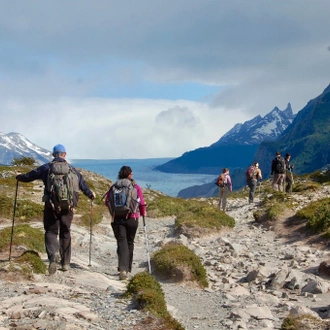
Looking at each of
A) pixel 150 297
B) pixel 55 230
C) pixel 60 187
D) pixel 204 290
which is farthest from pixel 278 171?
pixel 150 297

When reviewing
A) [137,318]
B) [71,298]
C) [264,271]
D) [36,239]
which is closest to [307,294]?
[264,271]

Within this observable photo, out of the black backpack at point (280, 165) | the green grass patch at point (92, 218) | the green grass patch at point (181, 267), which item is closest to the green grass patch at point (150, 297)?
the green grass patch at point (181, 267)

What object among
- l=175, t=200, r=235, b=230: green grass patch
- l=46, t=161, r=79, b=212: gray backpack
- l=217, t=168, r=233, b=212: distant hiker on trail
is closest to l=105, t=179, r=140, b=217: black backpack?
l=46, t=161, r=79, b=212: gray backpack

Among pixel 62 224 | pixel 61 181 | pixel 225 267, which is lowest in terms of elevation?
pixel 225 267

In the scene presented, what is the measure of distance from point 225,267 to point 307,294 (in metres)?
3.61

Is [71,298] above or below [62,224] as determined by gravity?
below

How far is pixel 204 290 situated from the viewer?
11742mm

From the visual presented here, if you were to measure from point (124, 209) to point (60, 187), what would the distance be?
159 cm

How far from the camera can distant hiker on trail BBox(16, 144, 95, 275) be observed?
10344 millimetres

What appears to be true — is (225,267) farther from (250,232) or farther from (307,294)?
(250,232)

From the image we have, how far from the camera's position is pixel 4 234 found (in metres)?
14.3

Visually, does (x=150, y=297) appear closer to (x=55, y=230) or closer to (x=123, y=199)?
(x=123, y=199)

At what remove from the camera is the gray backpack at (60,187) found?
33.8 ft

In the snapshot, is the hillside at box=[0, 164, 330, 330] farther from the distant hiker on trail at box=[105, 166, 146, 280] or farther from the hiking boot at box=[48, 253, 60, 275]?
the distant hiker on trail at box=[105, 166, 146, 280]
